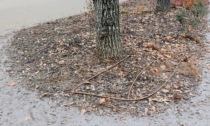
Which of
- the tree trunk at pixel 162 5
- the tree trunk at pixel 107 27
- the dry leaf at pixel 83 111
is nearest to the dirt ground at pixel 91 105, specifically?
the dry leaf at pixel 83 111

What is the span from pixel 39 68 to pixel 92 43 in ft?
4.17

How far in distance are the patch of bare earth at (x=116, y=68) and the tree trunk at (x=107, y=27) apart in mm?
179

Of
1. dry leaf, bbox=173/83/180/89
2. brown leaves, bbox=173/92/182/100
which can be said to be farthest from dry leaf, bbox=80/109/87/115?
dry leaf, bbox=173/83/180/89

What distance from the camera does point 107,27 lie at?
5680 mm

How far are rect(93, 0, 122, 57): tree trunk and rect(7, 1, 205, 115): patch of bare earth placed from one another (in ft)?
0.59

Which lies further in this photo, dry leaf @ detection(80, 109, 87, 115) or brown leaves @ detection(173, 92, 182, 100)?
brown leaves @ detection(173, 92, 182, 100)

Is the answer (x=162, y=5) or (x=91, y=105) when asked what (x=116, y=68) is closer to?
(x=91, y=105)

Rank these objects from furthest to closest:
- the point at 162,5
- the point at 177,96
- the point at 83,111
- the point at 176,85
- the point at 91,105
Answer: the point at 162,5, the point at 176,85, the point at 177,96, the point at 91,105, the point at 83,111

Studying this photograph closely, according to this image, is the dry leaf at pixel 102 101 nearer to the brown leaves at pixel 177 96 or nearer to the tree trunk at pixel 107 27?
the brown leaves at pixel 177 96

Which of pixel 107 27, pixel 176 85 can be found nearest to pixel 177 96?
pixel 176 85

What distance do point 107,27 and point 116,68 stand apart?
711 mm

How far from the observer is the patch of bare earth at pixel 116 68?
15.8 ft

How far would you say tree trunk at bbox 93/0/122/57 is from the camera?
5.59 m

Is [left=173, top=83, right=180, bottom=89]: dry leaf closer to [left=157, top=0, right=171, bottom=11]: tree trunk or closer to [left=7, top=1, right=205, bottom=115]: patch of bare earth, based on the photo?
[left=7, top=1, right=205, bottom=115]: patch of bare earth
